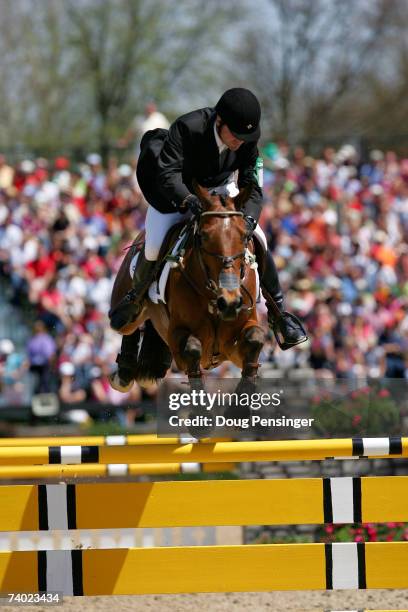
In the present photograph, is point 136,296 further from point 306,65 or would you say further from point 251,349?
point 306,65

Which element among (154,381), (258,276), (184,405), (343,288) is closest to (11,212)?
(343,288)

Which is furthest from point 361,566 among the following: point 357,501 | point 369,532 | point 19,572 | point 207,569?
point 369,532

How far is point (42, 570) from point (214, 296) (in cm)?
200

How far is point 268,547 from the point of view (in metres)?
5.44

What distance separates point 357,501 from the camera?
5.50 m

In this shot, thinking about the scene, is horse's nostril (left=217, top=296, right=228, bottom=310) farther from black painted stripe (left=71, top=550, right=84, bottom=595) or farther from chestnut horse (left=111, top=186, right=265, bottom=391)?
black painted stripe (left=71, top=550, right=84, bottom=595)

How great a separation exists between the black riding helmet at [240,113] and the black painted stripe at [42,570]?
9.00 ft

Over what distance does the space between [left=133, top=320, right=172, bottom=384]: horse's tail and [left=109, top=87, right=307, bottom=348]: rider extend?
2.34ft

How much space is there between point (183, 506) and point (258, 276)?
217 cm

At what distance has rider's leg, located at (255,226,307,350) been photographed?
24.1ft

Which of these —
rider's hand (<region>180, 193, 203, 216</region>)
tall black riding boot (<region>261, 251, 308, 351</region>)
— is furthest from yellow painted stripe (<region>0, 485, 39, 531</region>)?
tall black riding boot (<region>261, 251, 308, 351</region>)

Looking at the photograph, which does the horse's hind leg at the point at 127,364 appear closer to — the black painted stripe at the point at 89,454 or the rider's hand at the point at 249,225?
the rider's hand at the point at 249,225

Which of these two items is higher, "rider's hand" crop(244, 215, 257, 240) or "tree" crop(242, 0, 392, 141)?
"tree" crop(242, 0, 392, 141)

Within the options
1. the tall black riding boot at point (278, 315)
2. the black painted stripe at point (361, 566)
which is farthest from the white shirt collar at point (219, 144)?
the black painted stripe at point (361, 566)
